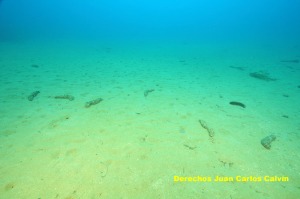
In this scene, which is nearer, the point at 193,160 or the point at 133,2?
the point at 193,160

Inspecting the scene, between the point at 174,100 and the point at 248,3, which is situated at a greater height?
the point at 248,3

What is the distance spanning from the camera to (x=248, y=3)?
132125mm

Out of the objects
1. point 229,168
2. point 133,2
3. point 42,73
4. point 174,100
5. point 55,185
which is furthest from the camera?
point 133,2

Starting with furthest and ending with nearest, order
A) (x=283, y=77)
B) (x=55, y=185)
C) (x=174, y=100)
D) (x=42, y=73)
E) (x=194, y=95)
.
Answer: (x=283, y=77) < (x=42, y=73) < (x=194, y=95) < (x=174, y=100) < (x=55, y=185)

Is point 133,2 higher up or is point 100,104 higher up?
point 133,2

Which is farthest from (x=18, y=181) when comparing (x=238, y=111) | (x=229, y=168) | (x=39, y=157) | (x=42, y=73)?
(x=42, y=73)

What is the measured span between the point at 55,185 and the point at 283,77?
12.1 metres

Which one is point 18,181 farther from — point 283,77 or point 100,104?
point 283,77

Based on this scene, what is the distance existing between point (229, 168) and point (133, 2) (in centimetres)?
17600

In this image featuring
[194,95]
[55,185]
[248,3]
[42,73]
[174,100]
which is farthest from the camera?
[248,3]

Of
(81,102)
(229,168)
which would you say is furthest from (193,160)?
(81,102)

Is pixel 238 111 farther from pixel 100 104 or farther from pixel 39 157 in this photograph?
pixel 39 157

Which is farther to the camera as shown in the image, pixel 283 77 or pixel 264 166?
pixel 283 77

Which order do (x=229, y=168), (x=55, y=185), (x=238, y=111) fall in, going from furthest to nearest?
(x=238, y=111) < (x=229, y=168) < (x=55, y=185)
